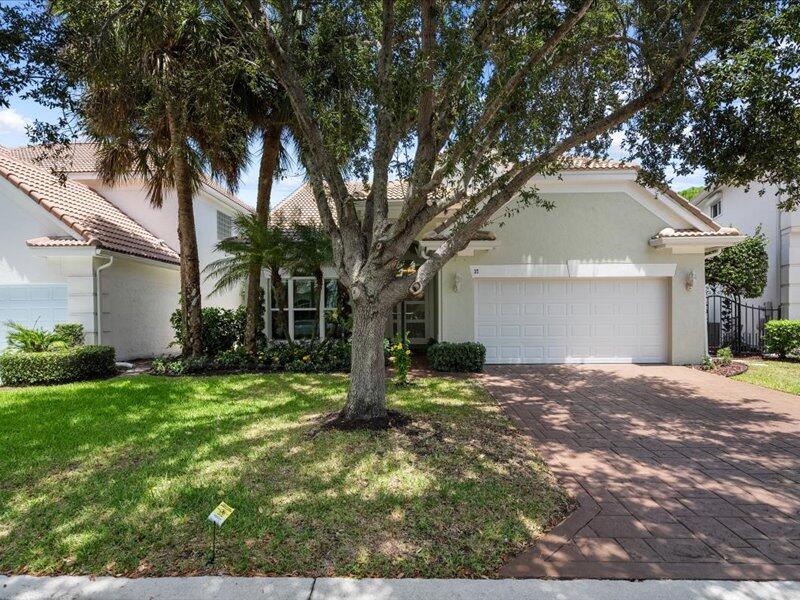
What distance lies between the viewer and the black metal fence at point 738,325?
1475 cm

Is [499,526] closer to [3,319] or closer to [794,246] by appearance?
[3,319]

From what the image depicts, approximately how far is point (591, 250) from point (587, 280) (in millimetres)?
829

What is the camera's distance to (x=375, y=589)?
3.13 m

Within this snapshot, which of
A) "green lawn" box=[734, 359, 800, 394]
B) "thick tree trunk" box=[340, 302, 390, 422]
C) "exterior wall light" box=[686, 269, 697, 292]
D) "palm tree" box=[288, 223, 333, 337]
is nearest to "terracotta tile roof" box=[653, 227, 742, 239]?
"exterior wall light" box=[686, 269, 697, 292]

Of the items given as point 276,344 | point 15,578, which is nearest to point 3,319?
point 276,344

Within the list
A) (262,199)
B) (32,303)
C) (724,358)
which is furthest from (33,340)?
(724,358)

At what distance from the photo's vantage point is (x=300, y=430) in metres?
6.32

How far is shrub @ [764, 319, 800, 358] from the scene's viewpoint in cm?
1320

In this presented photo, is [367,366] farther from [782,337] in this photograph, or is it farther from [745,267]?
[745,267]

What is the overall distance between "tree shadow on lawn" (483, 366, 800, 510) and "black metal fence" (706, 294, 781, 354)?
549 cm

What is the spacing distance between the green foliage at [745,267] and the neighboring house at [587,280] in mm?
2892

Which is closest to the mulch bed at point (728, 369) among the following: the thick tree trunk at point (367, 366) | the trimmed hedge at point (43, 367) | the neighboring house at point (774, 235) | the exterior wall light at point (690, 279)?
the exterior wall light at point (690, 279)

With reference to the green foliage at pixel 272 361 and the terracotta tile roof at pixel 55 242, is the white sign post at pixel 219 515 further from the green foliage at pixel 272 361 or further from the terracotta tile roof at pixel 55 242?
the terracotta tile roof at pixel 55 242

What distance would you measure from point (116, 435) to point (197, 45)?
800cm
